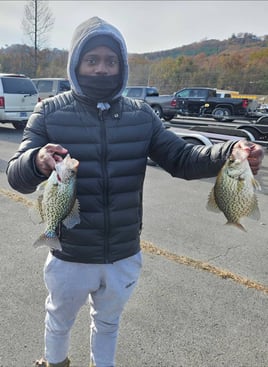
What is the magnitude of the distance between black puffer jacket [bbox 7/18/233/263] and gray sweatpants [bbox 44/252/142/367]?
7cm

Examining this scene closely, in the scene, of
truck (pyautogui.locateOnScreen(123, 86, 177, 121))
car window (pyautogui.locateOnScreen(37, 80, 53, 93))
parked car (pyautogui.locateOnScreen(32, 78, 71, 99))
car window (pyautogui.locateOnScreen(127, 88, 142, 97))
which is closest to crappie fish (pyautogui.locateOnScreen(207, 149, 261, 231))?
parked car (pyautogui.locateOnScreen(32, 78, 71, 99))

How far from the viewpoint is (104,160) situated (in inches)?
78.0

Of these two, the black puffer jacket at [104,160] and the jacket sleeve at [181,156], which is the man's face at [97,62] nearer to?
the black puffer jacket at [104,160]

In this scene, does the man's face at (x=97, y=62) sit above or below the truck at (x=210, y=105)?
above

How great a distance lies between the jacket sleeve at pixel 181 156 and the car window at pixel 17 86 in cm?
1238

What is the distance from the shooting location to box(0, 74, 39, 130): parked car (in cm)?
1332

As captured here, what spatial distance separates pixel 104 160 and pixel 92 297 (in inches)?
32.7

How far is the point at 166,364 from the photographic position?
2.54 metres

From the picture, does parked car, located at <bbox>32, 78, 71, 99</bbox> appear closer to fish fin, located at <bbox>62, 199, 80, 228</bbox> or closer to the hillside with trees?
fish fin, located at <bbox>62, 199, 80, 228</bbox>

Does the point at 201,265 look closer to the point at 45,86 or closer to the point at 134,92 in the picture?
the point at 45,86

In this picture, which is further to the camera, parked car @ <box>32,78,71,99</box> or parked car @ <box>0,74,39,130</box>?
parked car @ <box>32,78,71,99</box>

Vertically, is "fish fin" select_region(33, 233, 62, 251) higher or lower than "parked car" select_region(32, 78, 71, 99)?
higher

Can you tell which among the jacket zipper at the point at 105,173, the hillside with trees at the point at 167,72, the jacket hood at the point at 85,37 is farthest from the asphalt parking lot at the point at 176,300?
the hillside with trees at the point at 167,72

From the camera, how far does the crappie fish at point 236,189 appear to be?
1.66m
